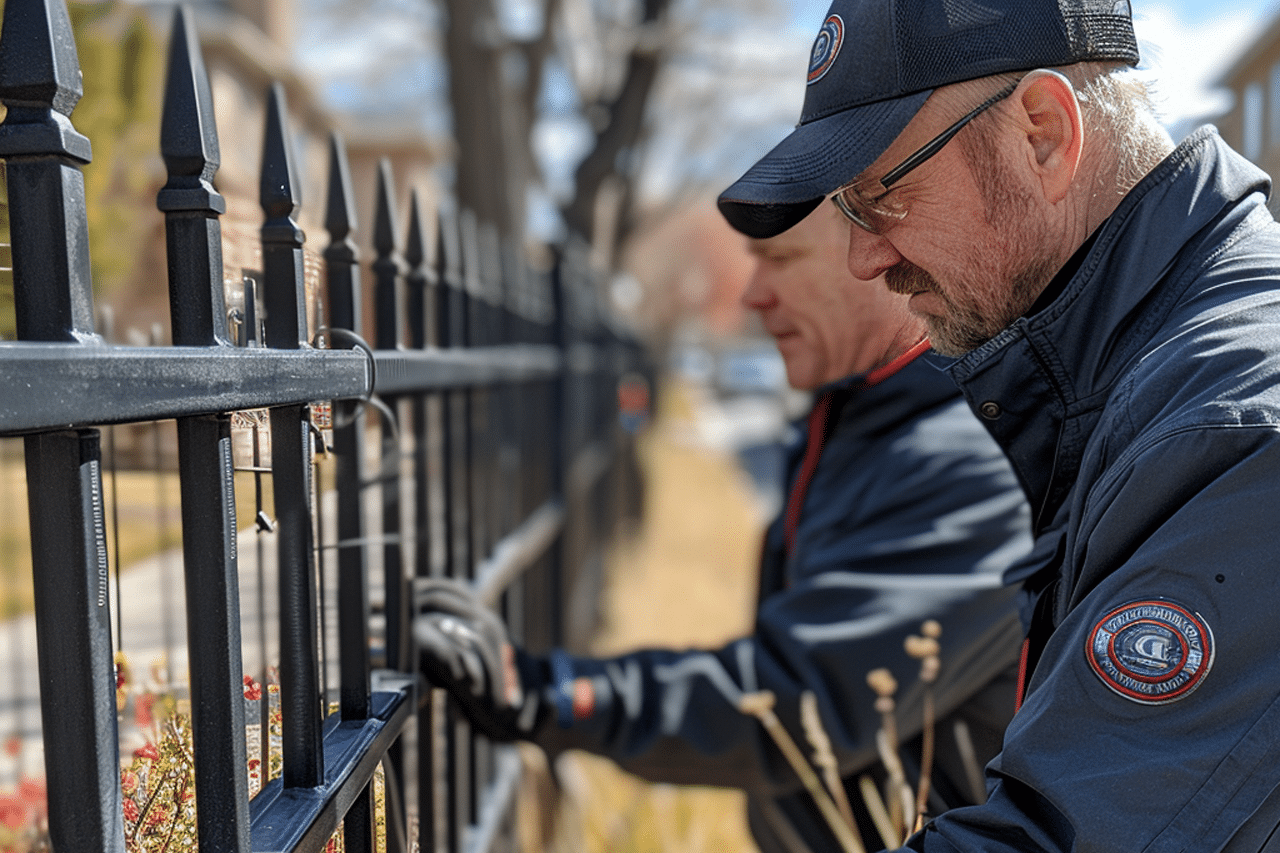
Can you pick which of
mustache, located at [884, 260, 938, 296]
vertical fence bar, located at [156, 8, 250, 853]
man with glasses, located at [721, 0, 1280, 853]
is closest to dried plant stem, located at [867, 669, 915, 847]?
man with glasses, located at [721, 0, 1280, 853]

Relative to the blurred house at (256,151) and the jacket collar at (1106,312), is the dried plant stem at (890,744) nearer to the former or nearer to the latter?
the jacket collar at (1106,312)

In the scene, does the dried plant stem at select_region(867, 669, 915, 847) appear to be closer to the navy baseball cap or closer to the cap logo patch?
the navy baseball cap

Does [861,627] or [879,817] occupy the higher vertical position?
[861,627]

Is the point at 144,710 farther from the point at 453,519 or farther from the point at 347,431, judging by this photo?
the point at 453,519

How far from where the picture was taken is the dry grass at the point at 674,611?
10.6ft

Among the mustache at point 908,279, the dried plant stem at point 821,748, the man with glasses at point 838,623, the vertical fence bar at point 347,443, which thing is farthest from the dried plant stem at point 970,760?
the vertical fence bar at point 347,443

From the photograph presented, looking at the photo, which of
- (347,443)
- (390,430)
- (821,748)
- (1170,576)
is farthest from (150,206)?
(1170,576)

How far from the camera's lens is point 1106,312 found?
1.20 metres

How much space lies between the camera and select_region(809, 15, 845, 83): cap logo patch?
4.41 ft

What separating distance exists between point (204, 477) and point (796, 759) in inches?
54.3

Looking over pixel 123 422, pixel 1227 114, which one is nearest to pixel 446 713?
pixel 123 422

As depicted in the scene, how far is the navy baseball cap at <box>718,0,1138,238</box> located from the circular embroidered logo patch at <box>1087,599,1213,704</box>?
2.03ft

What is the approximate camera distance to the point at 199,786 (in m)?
1.06

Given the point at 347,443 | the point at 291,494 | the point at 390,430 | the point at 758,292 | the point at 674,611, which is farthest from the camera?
the point at 674,611
